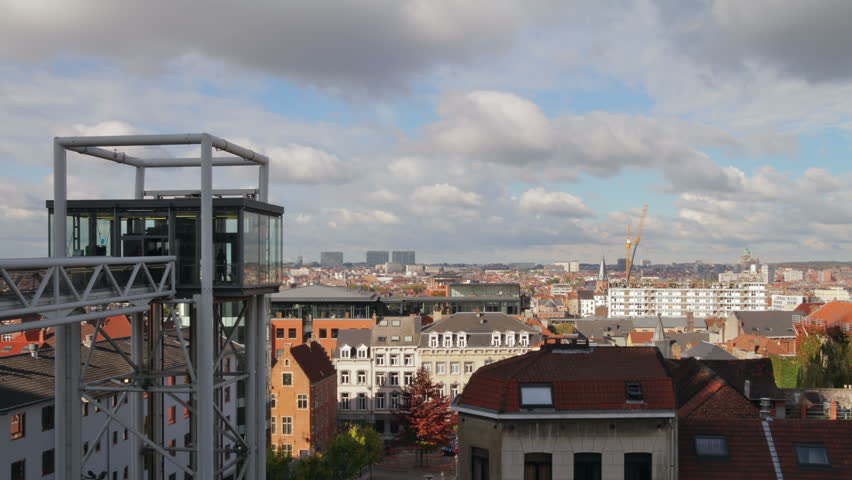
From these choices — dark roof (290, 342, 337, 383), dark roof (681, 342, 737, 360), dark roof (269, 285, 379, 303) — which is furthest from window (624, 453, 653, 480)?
dark roof (269, 285, 379, 303)

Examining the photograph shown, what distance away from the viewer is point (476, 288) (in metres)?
129

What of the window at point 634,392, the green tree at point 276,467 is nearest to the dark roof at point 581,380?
the window at point 634,392

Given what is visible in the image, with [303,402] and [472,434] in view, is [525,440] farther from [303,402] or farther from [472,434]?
[303,402]

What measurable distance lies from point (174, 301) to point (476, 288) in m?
105

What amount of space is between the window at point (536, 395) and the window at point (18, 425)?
2975 centimetres

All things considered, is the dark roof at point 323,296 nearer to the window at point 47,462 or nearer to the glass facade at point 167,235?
the window at point 47,462

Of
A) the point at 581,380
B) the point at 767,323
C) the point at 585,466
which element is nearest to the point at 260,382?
the point at 581,380

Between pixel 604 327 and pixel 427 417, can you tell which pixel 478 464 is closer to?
pixel 427 417

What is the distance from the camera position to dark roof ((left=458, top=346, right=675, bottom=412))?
88.2 feet

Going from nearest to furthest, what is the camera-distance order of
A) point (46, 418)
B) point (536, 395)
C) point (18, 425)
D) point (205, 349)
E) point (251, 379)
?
point (205, 349) < point (536, 395) < point (251, 379) < point (18, 425) < point (46, 418)

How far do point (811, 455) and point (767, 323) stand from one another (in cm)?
13772

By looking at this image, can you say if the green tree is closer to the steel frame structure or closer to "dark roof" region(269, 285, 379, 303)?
the steel frame structure

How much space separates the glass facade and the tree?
47069 mm

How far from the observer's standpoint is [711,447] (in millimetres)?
29094
